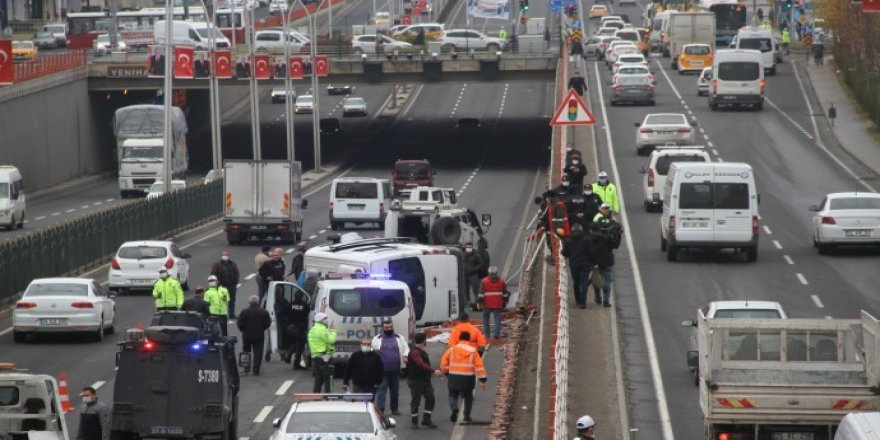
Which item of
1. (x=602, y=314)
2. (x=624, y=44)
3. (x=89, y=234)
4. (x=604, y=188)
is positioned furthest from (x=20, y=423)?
(x=624, y=44)

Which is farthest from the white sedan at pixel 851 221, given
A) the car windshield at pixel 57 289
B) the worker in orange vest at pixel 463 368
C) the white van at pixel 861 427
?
the white van at pixel 861 427

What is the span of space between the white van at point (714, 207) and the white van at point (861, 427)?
2363 cm

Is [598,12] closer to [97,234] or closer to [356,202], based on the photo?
[356,202]

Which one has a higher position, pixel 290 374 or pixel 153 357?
pixel 153 357

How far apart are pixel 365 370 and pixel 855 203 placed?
19.2 meters

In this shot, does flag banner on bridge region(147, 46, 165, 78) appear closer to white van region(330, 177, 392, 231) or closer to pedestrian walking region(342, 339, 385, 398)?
white van region(330, 177, 392, 231)

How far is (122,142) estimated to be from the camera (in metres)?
79.8

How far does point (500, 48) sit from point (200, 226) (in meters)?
46.6

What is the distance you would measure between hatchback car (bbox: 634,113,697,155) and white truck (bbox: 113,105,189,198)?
23.5 meters

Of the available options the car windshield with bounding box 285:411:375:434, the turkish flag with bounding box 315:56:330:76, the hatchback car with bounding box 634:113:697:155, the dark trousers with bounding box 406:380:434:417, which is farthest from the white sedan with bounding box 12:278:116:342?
the turkish flag with bounding box 315:56:330:76

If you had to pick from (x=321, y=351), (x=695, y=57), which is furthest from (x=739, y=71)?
(x=321, y=351)

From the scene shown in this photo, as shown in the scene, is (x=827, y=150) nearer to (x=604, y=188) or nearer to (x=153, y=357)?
(x=604, y=188)

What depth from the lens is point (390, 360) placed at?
24.5 metres

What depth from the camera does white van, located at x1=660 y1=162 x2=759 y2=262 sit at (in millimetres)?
38125
